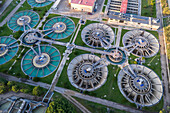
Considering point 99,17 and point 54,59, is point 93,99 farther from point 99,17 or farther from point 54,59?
point 99,17

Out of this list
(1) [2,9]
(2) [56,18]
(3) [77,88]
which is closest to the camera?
(3) [77,88]

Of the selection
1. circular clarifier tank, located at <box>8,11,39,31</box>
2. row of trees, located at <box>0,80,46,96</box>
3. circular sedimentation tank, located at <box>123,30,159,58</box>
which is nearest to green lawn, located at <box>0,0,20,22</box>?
circular clarifier tank, located at <box>8,11,39,31</box>

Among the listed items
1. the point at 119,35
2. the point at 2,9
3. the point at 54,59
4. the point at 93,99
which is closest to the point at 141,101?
the point at 93,99

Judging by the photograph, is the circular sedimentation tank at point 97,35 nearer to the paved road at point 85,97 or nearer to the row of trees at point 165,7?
the paved road at point 85,97

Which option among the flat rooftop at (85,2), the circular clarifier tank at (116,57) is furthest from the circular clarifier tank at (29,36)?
the circular clarifier tank at (116,57)

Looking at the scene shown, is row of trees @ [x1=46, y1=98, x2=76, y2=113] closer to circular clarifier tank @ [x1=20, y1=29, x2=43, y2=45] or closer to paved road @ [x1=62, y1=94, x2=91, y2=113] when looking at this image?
paved road @ [x1=62, y1=94, x2=91, y2=113]

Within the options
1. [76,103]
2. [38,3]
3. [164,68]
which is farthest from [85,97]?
[38,3]

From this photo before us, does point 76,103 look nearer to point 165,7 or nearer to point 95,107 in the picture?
point 95,107
